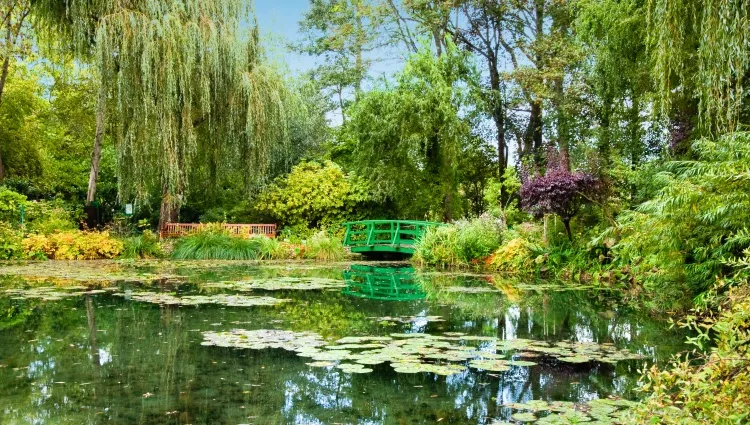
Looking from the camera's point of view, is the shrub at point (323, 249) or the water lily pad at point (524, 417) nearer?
the water lily pad at point (524, 417)

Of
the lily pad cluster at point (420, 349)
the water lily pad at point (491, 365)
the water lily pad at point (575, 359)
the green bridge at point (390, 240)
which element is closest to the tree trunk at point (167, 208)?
the green bridge at point (390, 240)

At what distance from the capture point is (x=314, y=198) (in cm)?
1811

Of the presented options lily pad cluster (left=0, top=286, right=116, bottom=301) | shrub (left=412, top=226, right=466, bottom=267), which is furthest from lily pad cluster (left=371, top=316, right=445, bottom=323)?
shrub (left=412, top=226, right=466, bottom=267)

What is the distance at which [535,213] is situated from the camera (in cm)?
1120

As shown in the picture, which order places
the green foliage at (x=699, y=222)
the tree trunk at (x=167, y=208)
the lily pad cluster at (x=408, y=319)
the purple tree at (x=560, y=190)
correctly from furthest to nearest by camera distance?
the tree trunk at (x=167, y=208), the purple tree at (x=560, y=190), the lily pad cluster at (x=408, y=319), the green foliage at (x=699, y=222)

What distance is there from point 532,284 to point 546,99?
10.7m

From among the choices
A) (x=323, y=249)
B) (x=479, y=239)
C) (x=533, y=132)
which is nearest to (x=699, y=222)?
(x=479, y=239)

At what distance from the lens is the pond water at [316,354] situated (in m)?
3.32

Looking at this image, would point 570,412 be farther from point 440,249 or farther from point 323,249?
point 323,249

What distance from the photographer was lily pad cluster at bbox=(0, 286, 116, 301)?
7453 millimetres

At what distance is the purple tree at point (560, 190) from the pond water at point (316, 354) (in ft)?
7.57

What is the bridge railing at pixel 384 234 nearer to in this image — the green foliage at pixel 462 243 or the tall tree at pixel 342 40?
the green foliage at pixel 462 243

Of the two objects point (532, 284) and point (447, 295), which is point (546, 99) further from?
point (447, 295)

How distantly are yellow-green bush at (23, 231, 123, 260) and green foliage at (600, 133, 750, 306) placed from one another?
1045 cm
